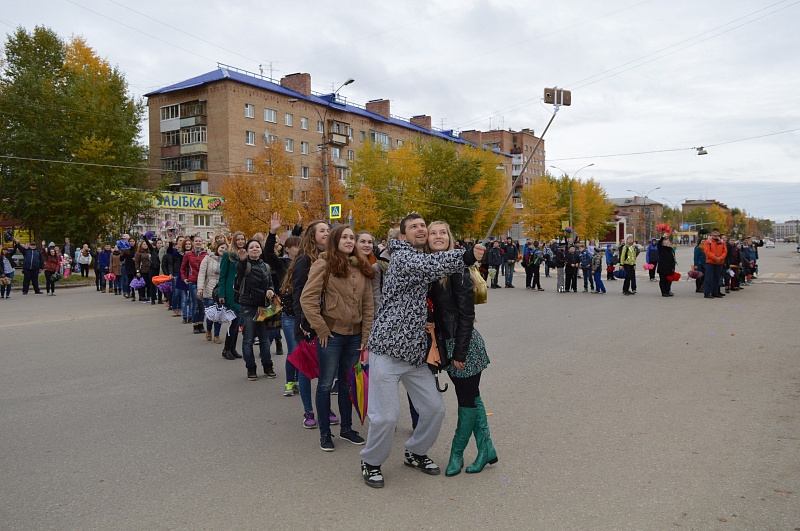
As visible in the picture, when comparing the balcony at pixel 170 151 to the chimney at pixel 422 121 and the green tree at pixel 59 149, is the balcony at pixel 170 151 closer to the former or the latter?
the green tree at pixel 59 149

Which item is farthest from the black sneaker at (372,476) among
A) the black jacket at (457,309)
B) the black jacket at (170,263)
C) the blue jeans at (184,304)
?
the black jacket at (170,263)

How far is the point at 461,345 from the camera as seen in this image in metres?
4.11

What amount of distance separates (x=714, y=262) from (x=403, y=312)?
15726 millimetres

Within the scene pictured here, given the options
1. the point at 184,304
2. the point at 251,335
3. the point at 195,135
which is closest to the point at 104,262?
the point at 184,304

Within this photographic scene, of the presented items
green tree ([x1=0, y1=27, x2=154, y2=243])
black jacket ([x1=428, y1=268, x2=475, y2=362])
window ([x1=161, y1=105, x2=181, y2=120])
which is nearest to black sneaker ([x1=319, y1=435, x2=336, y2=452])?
black jacket ([x1=428, y1=268, x2=475, y2=362])

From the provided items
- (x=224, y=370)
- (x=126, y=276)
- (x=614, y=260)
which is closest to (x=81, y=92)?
(x=126, y=276)

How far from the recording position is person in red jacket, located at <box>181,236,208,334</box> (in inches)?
460

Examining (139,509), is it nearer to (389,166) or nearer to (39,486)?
(39,486)

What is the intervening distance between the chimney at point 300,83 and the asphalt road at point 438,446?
183ft

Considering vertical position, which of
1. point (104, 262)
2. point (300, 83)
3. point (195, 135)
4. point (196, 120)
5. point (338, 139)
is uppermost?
point (300, 83)

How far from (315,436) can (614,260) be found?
2368cm

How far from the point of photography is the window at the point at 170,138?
59.1 metres

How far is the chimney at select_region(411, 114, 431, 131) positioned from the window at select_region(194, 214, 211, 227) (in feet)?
127

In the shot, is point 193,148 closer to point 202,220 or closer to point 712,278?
point 202,220
